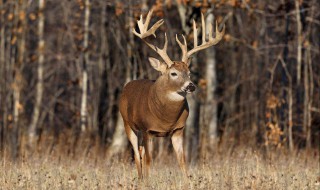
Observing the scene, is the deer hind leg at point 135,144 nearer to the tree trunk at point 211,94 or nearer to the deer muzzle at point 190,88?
the deer muzzle at point 190,88

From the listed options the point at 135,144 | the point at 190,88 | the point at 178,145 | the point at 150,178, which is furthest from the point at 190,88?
the point at 135,144

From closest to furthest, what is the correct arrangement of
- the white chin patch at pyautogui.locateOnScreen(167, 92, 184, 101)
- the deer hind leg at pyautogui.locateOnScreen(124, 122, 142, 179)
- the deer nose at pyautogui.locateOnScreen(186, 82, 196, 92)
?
the deer nose at pyautogui.locateOnScreen(186, 82, 196, 92) < the white chin patch at pyautogui.locateOnScreen(167, 92, 184, 101) < the deer hind leg at pyautogui.locateOnScreen(124, 122, 142, 179)

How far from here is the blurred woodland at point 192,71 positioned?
51.6ft

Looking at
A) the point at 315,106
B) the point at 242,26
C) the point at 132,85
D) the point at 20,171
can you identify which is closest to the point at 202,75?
the point at 242,26

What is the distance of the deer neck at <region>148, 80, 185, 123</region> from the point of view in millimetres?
9547

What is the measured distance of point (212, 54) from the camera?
16688 millimetres

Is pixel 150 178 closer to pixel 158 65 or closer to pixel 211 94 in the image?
pixel 158 65

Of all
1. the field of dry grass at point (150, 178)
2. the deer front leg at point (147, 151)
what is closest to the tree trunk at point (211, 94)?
the field of dry grass at point (150, 178)

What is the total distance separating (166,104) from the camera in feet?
31.6

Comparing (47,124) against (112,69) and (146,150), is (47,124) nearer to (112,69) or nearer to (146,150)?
(112,69)

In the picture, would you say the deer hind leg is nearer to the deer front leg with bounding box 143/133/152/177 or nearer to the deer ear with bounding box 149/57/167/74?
the deer front leg with bounding box 143/133/152/177

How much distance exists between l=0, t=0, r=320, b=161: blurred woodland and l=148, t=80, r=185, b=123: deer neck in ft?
14.1

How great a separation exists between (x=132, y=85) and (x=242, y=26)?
10991 mm

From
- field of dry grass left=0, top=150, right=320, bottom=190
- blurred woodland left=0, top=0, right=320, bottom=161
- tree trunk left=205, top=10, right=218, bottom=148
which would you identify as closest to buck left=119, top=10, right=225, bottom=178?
field of dry grass left=0, top=150, right=320, bottom=190
